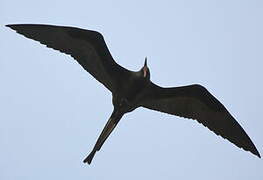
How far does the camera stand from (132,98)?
12406mm

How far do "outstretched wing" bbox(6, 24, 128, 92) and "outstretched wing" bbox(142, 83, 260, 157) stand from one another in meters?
1.03

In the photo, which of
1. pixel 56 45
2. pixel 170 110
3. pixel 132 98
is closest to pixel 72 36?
pixel 56 45

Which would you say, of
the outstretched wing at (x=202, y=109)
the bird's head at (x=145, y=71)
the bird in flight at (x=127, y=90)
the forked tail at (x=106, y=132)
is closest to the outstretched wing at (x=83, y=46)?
the bird in flight at (x=127, y=90)

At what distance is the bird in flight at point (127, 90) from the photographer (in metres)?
12.3

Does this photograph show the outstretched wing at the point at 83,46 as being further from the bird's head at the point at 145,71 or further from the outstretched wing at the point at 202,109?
the outstretched wing at the point at 202,109

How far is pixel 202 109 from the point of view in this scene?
1311 cm

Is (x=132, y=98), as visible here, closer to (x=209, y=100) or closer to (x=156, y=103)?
(x=156, y=103)

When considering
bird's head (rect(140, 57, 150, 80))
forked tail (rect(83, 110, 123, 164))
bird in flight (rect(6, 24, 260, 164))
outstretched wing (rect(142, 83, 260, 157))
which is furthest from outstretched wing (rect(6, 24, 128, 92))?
outstretched wing (rect(142, 83, 260, 157))

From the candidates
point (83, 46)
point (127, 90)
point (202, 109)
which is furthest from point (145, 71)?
point (202, 109)

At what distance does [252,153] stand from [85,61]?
3.70 meters

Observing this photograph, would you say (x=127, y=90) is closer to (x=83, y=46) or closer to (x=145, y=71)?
(x=145, y=71)

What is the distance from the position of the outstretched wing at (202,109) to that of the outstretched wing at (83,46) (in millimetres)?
1029

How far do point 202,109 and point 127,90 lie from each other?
1.68 metres

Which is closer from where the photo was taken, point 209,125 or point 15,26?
point 15,26
